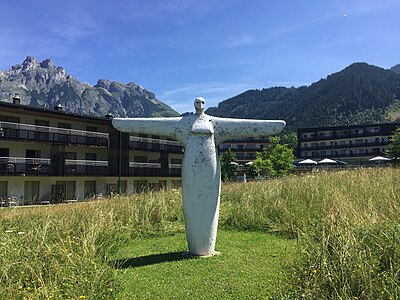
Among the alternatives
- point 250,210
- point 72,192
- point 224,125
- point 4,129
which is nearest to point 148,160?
point 72,192

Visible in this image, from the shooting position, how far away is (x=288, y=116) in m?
130

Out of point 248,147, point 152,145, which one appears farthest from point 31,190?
point 248,147

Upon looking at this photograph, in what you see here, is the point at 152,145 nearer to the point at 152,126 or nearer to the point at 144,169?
the point at 144,169

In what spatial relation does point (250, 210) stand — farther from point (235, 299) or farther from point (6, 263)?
point (6, 263)

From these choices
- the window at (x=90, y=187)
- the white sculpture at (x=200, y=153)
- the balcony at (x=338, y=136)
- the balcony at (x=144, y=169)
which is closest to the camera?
the white sculpture at (x=200, y=153)

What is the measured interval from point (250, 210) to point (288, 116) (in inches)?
4904

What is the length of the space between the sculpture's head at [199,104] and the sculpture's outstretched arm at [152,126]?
1.38ft

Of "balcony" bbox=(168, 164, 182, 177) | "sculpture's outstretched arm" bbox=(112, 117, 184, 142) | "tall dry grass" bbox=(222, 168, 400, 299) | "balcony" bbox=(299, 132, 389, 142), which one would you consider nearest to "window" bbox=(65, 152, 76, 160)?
"balcony" bbox=(168, 164, 182, 177)

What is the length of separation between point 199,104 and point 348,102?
416ft

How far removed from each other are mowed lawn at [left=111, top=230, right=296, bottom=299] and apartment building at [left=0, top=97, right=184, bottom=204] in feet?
61.2

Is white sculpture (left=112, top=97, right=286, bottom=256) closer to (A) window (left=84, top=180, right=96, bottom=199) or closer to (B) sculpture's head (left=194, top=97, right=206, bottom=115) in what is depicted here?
(B) sculpture's head (left=194, top=97, right=206, bottom=115)

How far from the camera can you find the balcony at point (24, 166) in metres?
26.1

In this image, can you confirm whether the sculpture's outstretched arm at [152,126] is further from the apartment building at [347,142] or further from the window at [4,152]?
the apartment building at [347,142]

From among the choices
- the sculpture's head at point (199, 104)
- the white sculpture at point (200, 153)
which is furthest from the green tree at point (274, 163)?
the sculpture's head at point (199, 104)
